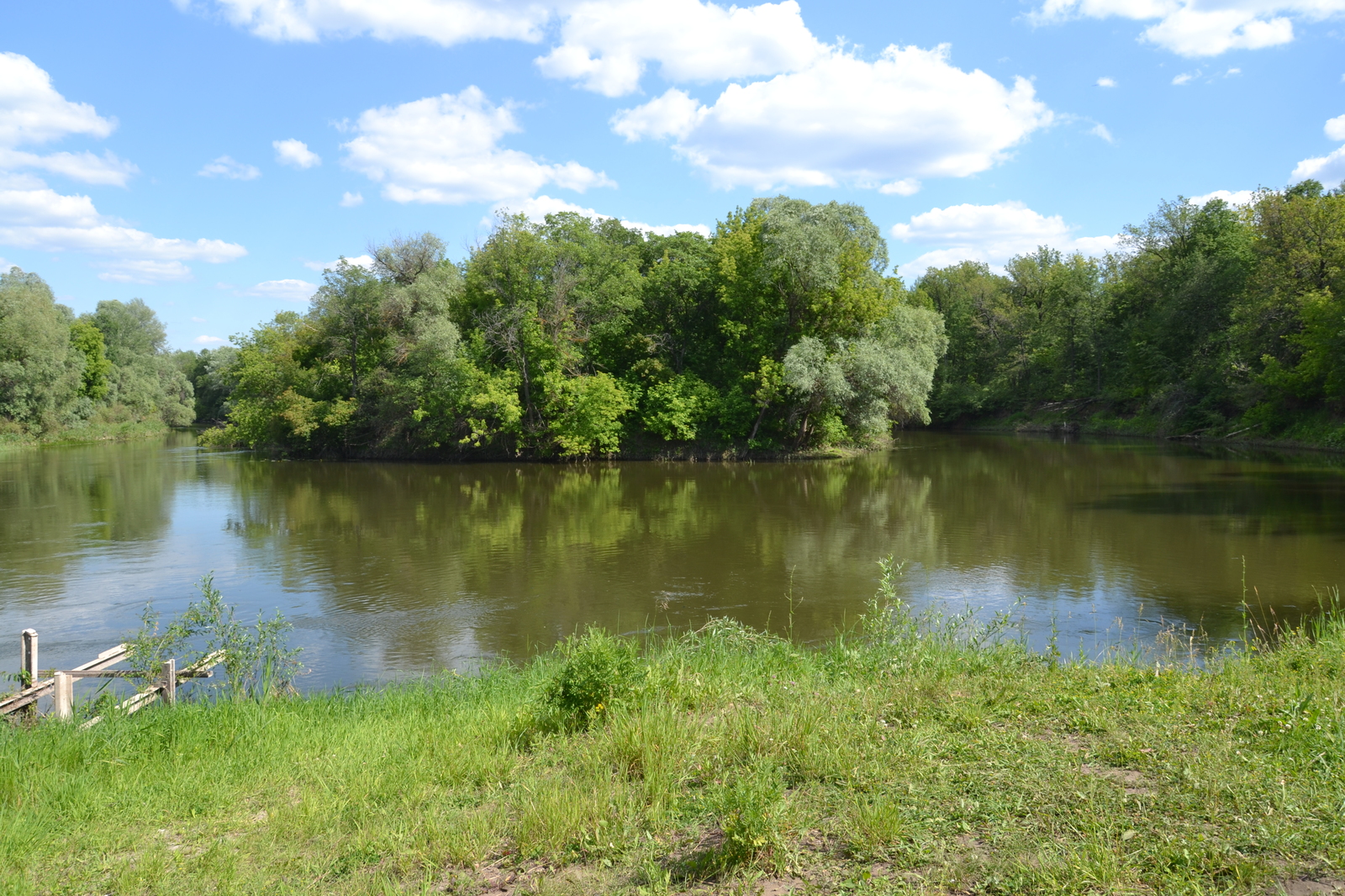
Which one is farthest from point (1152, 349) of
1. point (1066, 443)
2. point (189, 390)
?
point (189, 390)

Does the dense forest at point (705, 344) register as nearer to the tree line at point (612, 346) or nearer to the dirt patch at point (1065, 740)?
the tree line at point (612, 346)

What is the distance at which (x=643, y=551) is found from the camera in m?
17.6

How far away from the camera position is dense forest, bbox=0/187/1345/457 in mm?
36062

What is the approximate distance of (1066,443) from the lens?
4559cm

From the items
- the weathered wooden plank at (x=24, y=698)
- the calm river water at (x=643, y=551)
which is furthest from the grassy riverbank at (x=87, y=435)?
the weathered wooden plank at (x=24, y=698)

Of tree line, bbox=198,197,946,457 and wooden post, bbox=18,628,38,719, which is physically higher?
tree line, bbox=198,197,946,457

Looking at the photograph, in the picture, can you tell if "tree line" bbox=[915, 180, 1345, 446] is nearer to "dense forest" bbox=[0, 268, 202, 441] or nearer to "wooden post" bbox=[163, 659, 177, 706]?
"wooden post" bbox=[163, 659, 177, 706]

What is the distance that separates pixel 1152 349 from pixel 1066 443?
863 cm

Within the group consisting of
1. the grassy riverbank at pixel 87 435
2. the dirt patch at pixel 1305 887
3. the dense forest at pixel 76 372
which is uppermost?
the dense forest at pixel 76 372

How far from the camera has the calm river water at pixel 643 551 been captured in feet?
40.2

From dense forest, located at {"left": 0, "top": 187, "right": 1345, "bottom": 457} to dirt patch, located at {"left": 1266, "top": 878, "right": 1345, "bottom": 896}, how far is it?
3119cm

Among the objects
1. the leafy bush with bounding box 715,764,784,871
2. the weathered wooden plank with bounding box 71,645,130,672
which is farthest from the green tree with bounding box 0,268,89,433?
the leafy bush with bounding box 715,764,784,871

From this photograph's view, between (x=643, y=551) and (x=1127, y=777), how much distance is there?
13390 mm

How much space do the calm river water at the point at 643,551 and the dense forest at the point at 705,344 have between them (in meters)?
6.05
